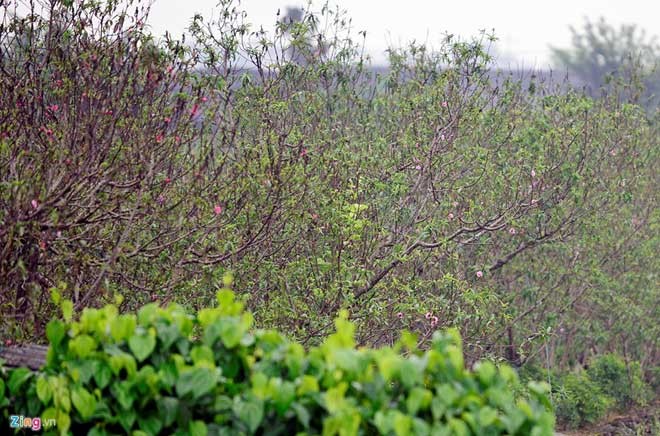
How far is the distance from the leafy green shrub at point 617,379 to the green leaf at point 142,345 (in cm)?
869

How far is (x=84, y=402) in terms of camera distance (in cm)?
322

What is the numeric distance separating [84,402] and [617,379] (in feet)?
29.5

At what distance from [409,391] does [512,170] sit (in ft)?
20.1

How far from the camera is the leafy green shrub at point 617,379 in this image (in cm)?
1117

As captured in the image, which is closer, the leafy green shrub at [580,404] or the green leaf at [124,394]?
the green leaf at [124,394]

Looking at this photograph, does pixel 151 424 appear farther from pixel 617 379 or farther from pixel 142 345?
pixel 617 379

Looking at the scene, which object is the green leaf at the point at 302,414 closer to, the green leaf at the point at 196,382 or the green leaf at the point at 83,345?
the green leaf at the point at 196,382

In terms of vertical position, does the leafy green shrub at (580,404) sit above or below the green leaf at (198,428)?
below

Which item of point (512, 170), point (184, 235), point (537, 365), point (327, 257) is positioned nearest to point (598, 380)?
point (537, 365)

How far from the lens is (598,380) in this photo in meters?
11.2

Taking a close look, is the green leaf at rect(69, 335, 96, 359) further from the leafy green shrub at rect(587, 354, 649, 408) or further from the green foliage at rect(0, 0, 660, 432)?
the leafy green shrub at rect(587, 354, 649, 408)

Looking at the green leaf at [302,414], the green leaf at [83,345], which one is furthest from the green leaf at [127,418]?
the green leaf at [302,414]

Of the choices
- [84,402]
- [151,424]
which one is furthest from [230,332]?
[84,402]

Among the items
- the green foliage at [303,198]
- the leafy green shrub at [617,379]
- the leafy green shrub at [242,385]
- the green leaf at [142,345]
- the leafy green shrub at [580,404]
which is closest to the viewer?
the leafy green shrub at [242,385]
